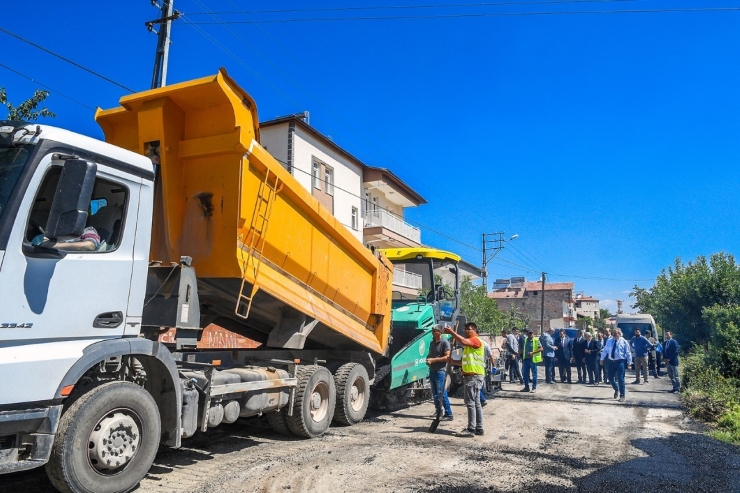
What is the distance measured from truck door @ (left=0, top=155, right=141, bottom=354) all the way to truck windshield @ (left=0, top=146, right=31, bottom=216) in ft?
0.35

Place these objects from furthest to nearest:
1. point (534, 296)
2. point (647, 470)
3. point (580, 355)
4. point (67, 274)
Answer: point (534, 296), point (580, 355), point (647, 470), point (67, 274)

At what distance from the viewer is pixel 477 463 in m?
6.02

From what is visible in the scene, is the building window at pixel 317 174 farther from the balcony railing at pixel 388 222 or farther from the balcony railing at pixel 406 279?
the balcony railing at pixel 406 279

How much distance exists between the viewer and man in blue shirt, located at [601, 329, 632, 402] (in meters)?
11.9

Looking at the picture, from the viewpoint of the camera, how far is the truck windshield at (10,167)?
389 cm

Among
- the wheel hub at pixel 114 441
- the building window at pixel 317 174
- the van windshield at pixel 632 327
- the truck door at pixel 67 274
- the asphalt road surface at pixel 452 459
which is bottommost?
the asphalt road surface at pixel 452 459

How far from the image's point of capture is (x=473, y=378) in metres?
8.08

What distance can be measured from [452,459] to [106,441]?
356cm

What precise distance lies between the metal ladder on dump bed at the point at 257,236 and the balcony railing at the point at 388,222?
75.6ft

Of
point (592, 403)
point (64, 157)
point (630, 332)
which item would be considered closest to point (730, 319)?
point (592, 403)

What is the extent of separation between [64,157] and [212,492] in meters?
2.94

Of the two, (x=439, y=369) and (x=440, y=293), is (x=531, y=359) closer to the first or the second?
(x=440, y=293)

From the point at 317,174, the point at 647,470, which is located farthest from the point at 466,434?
the point at 317,174

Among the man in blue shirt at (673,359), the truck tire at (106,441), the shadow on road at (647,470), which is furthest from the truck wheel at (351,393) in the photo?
the man in blue shirt at (673,359)
